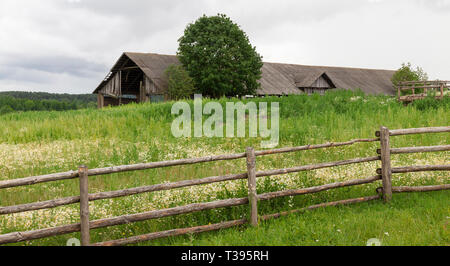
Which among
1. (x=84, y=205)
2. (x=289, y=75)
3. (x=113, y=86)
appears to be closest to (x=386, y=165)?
(x=84, y=205)

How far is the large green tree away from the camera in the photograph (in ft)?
105

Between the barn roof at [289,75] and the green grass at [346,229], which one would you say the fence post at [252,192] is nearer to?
the green grass at [346,229]

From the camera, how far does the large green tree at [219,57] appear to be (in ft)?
105

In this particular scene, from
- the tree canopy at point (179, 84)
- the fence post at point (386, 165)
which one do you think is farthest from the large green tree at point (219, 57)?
the fence post at point (386, 165)

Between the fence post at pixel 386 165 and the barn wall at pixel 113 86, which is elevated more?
the barn wall at pixel 113 86

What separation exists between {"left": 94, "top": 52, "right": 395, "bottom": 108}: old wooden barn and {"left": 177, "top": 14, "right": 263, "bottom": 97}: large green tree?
278 cm

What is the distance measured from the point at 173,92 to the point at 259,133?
57.0 feet

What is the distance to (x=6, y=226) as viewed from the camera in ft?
20.0

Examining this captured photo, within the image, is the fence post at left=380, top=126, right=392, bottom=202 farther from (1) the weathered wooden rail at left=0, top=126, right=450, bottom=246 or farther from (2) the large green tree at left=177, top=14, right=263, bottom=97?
(2) the large green tree at left=177, top=14, right=263, bottom=97

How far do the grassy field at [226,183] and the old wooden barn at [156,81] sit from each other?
52.1ft

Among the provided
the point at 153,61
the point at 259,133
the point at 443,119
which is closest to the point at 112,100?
the point at 153,61

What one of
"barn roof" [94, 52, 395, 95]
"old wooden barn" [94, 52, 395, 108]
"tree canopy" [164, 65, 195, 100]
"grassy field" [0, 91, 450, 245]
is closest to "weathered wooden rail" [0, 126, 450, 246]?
"grassy field" [0, 91, 450, 245]

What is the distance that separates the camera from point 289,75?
43.0m
